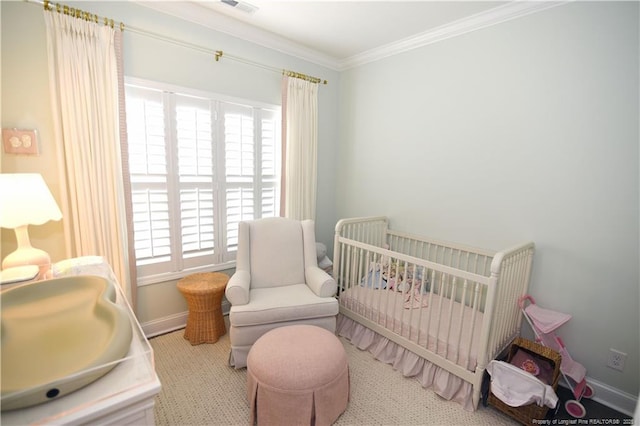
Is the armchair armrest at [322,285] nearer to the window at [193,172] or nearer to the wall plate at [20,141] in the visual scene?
the window at [193,172]

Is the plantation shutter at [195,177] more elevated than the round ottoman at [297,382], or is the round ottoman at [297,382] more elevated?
the plantation shutter at [195,177]

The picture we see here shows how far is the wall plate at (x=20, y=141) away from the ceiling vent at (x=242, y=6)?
1576 millimetres

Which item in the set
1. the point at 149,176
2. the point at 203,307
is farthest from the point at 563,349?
the point at 149,176

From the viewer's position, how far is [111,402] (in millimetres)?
687

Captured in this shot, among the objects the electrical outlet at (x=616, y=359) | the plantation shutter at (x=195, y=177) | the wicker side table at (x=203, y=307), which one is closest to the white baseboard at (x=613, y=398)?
the electrical outlet at (x=616, y=359)

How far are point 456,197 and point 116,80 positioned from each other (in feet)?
9.00

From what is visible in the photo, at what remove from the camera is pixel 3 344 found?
790mm

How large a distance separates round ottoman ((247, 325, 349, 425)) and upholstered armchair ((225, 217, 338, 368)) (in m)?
0.33

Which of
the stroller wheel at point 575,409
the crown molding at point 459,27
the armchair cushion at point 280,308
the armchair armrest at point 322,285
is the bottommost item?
the stroller wheel at point 575,409

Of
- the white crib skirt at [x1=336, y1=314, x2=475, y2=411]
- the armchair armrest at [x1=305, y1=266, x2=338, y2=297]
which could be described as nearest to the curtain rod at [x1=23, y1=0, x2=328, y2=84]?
the armchair armrest at [x1=305, y1=266, x2=338, y2=297]

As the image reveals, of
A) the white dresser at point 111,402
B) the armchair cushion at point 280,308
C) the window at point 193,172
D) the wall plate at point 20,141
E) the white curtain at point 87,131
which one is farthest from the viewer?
the window at point 193,172

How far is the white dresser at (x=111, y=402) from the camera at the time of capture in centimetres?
64

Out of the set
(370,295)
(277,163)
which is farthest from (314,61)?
(370,295)

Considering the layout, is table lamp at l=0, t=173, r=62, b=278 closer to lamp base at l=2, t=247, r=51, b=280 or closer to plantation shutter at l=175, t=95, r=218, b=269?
lamp base at l=2, t=247, r=51, b=280
